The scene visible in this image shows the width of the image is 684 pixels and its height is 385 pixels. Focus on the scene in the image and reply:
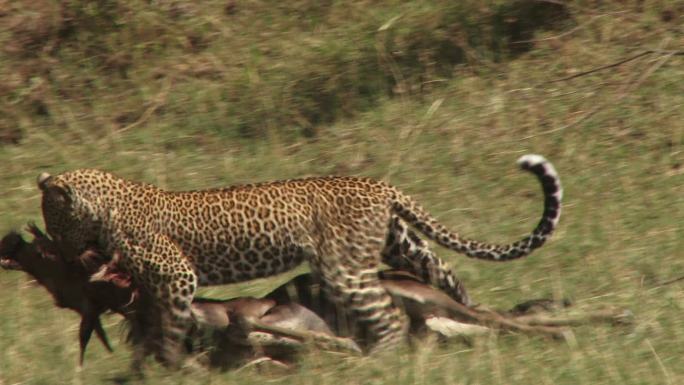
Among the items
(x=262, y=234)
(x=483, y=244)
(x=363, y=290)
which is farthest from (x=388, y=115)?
(x=363, y=290)

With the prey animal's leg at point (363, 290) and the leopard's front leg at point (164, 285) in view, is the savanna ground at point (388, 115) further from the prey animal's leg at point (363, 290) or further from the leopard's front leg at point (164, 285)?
the prey animal's leg at point (363, 290)

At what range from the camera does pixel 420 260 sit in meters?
7.00

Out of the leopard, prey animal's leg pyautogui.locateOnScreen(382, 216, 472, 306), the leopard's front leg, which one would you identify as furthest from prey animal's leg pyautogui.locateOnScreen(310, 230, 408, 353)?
the leopard's front leg

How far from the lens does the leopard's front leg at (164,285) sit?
655 cm

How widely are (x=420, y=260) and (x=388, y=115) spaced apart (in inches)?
137

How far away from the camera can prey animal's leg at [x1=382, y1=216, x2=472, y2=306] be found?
6.97 meters

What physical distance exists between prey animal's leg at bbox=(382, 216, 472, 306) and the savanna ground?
0.58m

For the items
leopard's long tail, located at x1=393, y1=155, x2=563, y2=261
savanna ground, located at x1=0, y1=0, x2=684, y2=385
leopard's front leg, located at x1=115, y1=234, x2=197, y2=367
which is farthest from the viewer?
savanna ground, located at x1=0, y1=0, x2=684, y2=385

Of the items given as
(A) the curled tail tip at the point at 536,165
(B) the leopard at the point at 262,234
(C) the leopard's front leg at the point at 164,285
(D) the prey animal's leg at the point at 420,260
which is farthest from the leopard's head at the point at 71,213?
(A) the curled tail tip at the point at 536,165

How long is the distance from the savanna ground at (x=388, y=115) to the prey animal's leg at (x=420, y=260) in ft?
1.89

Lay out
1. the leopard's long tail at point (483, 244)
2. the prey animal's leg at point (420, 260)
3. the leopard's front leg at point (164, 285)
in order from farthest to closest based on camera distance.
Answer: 1. the prey animal's leg at point (420, 260)
2. the leopard's long tail at point (483, 244)
3. the leopard's front leg at point (164, 285)

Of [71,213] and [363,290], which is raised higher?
[71,213]

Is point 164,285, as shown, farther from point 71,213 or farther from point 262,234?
point 71,213

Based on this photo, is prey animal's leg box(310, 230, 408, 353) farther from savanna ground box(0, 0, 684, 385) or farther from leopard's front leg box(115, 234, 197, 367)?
savanna ground box(0, 0, 684, 385)
